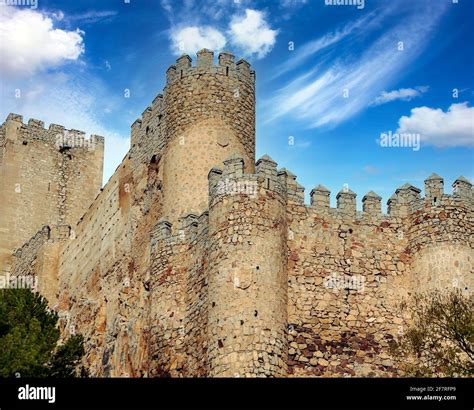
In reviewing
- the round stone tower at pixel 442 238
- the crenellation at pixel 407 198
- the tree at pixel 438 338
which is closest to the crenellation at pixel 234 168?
the crenellation at pixel 407 198

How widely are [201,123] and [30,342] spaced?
7678 mm

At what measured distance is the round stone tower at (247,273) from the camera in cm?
2244

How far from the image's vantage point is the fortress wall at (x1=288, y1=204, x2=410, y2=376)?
2431 centimetres

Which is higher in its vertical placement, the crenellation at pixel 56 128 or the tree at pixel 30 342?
the crenellation at pixel 56 128

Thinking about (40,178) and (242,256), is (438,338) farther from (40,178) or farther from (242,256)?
(40,178)

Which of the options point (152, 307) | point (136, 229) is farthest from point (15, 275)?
point (152, 307)

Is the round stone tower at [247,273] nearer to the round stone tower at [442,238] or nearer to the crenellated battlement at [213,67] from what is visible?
the round stone tower at [442,238]

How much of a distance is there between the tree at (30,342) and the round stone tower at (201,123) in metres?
4.71

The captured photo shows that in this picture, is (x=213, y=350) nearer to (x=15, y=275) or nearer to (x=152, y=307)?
(x=152, y=307)

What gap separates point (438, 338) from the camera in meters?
22.6

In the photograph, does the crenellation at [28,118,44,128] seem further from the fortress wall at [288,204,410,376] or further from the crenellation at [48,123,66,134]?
the fortress wall at [288,204,410,376]

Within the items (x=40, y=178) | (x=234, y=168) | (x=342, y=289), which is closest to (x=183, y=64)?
(x=234, y=168)

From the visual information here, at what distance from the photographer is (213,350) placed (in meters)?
22.8

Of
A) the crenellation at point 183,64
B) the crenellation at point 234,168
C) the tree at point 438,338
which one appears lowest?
the tree at point 438,338
